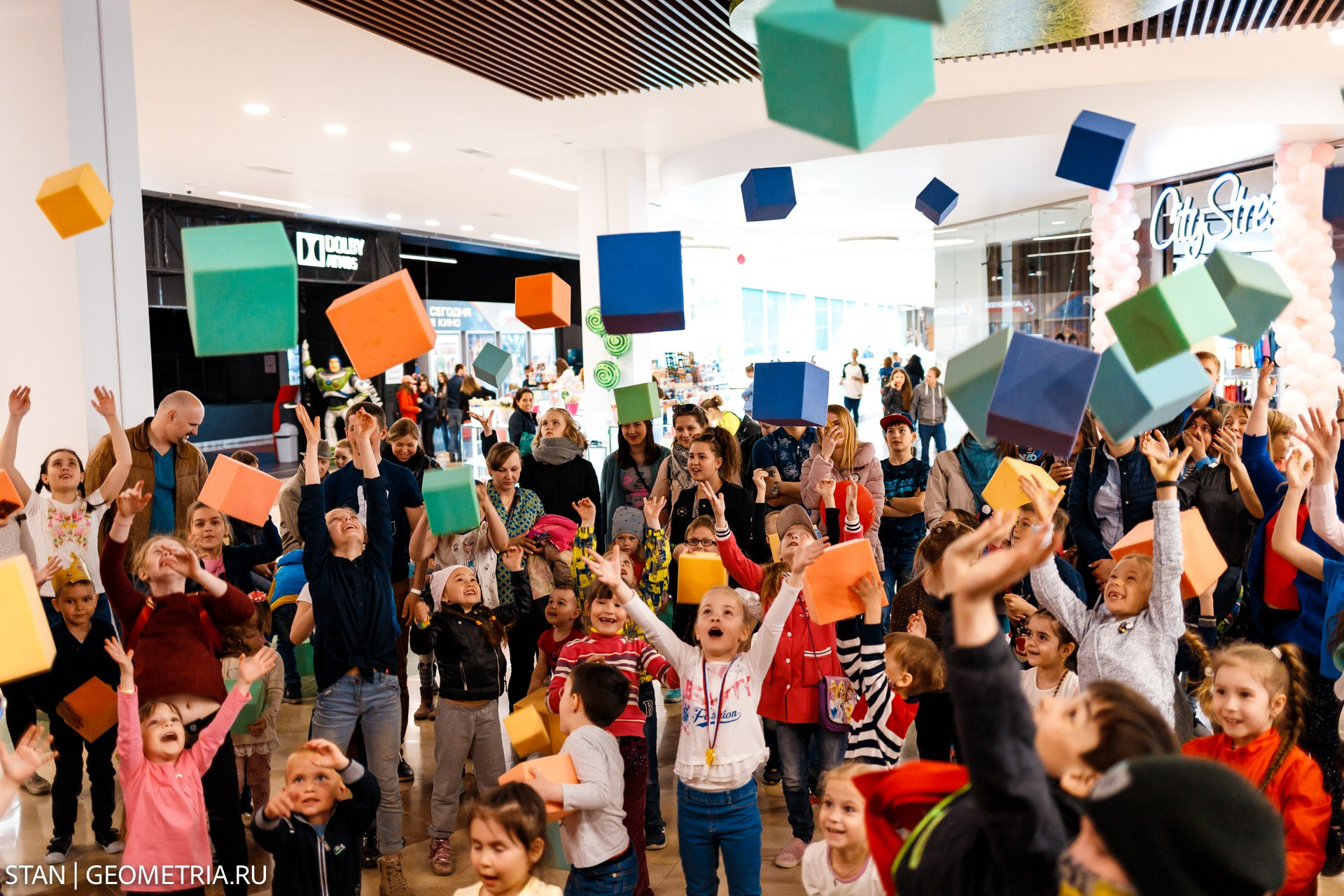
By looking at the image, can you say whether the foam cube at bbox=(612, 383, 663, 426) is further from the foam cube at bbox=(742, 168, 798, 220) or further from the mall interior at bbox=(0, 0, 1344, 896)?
the foam cube at bbox=(742, 168, 798, 220)

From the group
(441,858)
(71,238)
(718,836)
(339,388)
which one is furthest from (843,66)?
(339,388)

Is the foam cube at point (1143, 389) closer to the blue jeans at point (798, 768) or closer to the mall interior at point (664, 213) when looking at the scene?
the mall interior at point (664, 213)

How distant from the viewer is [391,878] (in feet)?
11.1

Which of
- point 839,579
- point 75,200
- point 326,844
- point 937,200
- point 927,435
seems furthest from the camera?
point 927,435

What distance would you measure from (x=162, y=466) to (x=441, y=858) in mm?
2129

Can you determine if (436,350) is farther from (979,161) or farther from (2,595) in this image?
(2,595)

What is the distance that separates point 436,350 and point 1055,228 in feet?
38.5

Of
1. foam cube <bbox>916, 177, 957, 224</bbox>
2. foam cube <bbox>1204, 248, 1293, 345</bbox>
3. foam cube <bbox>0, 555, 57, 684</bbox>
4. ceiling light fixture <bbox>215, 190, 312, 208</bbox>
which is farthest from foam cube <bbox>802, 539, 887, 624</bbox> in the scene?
ceiling light fixture <bbox>215, 190, 312, 208</bbox>

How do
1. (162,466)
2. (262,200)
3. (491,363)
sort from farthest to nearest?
1. (262,200)
2. (491,363)
3. (162,466)

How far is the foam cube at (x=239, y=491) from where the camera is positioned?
3.59m

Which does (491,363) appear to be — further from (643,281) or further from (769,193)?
(769,193)


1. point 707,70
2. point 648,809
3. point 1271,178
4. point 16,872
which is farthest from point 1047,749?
point 1271,178

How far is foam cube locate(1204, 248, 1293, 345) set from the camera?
3.13m

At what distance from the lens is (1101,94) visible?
26.2 ft
